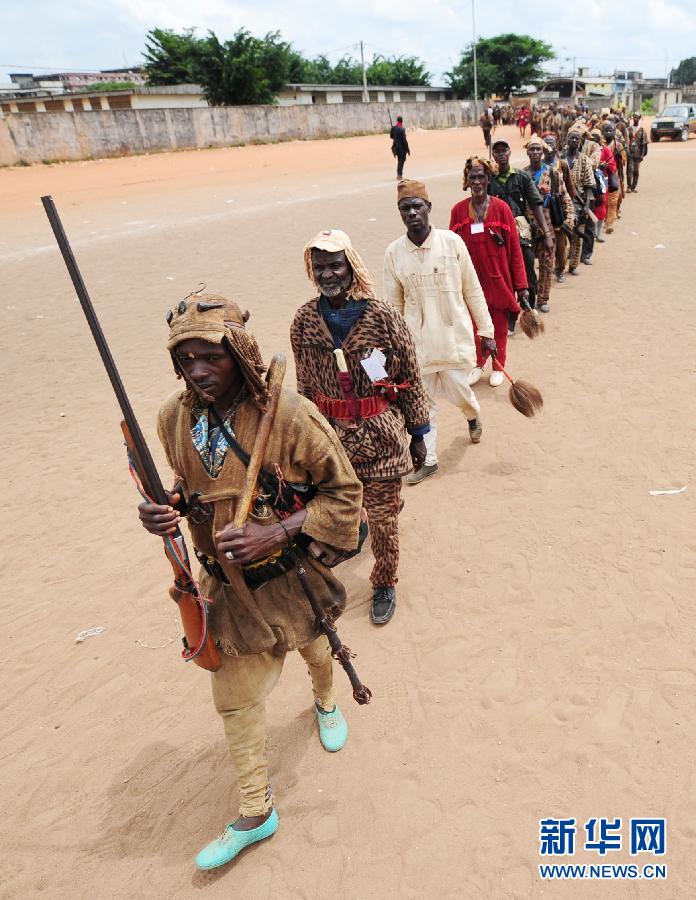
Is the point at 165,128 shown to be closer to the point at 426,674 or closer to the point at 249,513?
the point at 426,674

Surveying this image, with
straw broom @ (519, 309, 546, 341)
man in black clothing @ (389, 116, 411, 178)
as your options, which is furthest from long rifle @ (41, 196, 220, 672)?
man in black clothing @ (389, 116, 411, 178)

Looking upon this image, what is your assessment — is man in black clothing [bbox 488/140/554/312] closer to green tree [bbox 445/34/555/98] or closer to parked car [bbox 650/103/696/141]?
parked car [bbox 650/103/696/141]

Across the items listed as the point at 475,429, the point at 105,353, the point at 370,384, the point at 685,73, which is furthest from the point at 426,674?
the point at 685,73

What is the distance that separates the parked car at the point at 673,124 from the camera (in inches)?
1174

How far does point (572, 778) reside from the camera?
8.59 feet

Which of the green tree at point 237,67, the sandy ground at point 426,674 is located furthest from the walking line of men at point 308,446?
the green tree at point 237,67

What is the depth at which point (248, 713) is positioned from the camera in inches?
89.8

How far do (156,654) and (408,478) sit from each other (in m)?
2.27

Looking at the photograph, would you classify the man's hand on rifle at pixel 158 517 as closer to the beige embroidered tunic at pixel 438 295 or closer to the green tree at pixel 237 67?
the beige embroidered tunic at pixel 438 295

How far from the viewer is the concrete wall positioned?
24.6 meters

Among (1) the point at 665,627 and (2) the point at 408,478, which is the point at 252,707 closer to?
(1) the point at 665,627

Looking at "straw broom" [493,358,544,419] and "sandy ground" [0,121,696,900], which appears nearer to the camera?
"sandy ground" [0,121,696,900]

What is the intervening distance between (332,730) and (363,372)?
64.8 inches

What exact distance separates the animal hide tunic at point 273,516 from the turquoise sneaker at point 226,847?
2.38 ft
